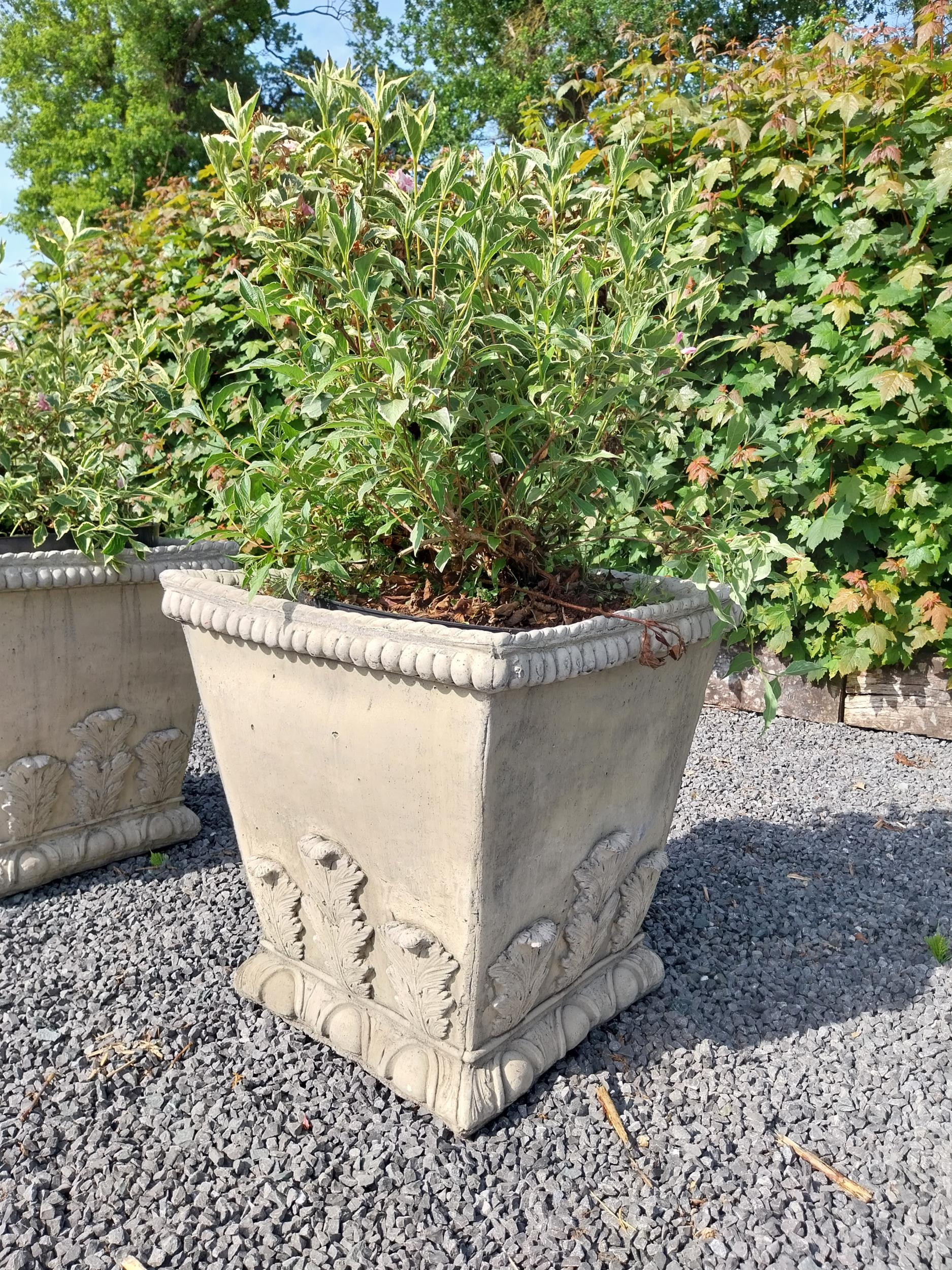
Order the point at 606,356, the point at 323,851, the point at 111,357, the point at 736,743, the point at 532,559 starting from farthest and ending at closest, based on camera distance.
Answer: the point at 736,743
the point at 111,357
the point at 532,559
the point at 323,851
the point at 606,356

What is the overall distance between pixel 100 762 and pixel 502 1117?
1414 mm

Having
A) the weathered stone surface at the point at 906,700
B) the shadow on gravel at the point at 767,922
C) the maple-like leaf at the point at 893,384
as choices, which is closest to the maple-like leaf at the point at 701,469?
the maple-like leaf at the point at 893,384

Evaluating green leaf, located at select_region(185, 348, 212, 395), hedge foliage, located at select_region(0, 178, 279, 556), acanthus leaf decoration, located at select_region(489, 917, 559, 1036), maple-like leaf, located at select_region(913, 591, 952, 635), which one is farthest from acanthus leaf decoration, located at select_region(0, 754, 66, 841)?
maple-like leaf, located at select_region(913, 591, 952, 635)

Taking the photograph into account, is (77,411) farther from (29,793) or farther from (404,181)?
(404,181)

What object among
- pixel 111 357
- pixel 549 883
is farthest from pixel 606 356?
pixel 111 357

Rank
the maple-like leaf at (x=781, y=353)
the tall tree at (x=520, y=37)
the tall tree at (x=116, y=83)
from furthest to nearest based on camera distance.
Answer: the tall tree at (x=116, y=83), the tall tree at (x=520, y=37), the maple-like leaf at (x=781, y=353)

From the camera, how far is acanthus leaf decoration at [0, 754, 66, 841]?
85.1 inches

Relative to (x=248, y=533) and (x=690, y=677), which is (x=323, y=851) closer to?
(x=248, y=533)

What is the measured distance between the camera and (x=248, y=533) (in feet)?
5.14

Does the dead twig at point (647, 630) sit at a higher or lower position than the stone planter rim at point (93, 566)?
higher

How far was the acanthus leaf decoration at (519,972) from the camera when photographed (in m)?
1.48

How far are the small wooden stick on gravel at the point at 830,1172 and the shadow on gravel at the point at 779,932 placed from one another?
0.25m

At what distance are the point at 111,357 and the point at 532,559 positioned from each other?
5.02 ft

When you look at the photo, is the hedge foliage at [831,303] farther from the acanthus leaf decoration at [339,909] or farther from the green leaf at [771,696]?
the acanthus leaf decoration at [339,909]
